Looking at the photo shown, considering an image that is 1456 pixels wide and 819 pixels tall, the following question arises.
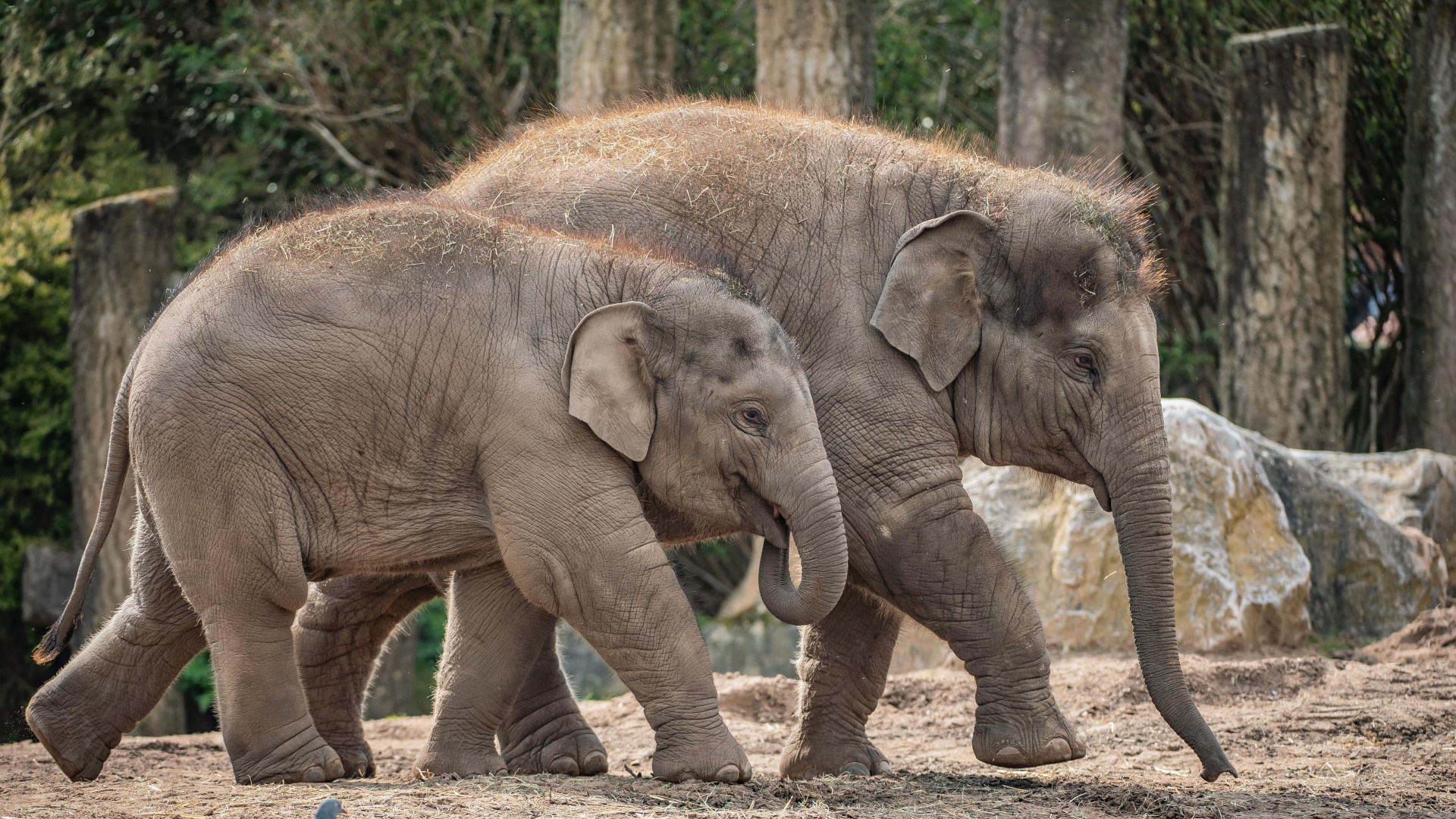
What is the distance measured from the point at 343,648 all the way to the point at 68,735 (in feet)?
3.51

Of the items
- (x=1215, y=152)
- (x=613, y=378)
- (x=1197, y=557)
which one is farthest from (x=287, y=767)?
(x=1215, y=152)

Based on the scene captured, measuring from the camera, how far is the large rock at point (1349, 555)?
8.91 meters

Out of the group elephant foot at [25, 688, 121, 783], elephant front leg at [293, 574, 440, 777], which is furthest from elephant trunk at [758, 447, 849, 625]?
elephant foot at [25, 688, 121, 783]

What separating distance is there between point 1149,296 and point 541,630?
98.5 inches

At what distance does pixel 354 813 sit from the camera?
13.7 feet

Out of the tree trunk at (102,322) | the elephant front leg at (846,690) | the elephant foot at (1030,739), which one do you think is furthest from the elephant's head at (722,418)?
the tree trunk at (102,322)

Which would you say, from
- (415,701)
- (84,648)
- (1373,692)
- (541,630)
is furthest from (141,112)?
(1373,692)

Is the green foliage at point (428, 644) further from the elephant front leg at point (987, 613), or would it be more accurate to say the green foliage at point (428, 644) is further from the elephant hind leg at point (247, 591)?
the elephant front leg at point (987, 613)

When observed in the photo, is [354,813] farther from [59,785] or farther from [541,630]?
[59,785]

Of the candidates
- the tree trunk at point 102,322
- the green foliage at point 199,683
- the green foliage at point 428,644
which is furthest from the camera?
the green foliage at point 428,644

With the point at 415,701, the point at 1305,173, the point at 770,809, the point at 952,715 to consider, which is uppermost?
the point at 1305,173

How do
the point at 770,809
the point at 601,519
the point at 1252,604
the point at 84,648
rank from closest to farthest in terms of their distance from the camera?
the point at 770,809 < the point at 601,519 < the point at 84,648 < the point at 1252,604

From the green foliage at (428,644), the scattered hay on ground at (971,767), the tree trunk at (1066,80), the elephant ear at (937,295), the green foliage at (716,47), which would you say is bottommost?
the green foliage at (428,644)

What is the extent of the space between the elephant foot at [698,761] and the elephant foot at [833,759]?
1.05m
